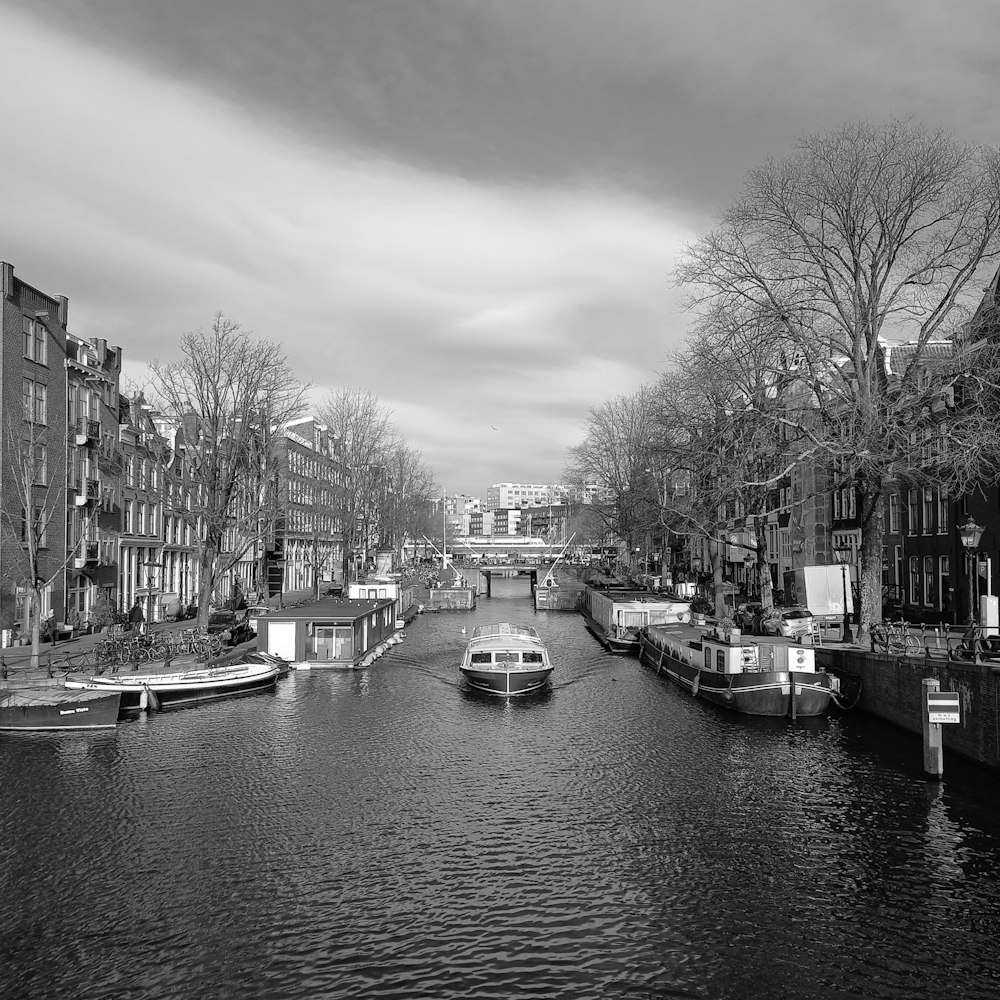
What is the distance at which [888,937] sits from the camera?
1648 centimetres

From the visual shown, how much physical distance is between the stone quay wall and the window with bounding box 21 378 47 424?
40977mm

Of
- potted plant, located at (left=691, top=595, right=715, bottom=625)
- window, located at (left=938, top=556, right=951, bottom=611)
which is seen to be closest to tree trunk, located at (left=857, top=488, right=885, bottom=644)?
window, located at (left=938, top=556, right=951, bottom=611)

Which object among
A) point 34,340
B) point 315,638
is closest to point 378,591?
point 315,638

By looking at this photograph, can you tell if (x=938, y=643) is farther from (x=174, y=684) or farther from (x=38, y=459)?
(x=38, y=459)

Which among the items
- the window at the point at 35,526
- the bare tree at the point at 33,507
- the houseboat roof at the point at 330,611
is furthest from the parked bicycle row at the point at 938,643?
the window at the point at 35,526

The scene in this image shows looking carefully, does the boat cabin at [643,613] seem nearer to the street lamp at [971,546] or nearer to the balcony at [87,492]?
the street lamp at [971,546]

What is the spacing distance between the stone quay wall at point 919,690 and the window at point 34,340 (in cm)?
4243

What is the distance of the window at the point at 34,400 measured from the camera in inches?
1845

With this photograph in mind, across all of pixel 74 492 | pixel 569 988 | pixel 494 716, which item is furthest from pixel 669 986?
pixel 74 492

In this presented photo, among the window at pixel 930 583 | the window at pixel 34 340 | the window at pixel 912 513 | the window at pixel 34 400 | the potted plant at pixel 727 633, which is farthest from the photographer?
the window at pixel 912 513

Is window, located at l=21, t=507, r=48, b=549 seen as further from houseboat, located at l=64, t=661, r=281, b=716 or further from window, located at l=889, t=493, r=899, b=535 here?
window, located at l=889, t=493, r=899, b=535

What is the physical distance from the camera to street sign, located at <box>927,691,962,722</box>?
25.5m

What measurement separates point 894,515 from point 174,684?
1890 inches

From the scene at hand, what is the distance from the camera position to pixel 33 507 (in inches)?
1780
